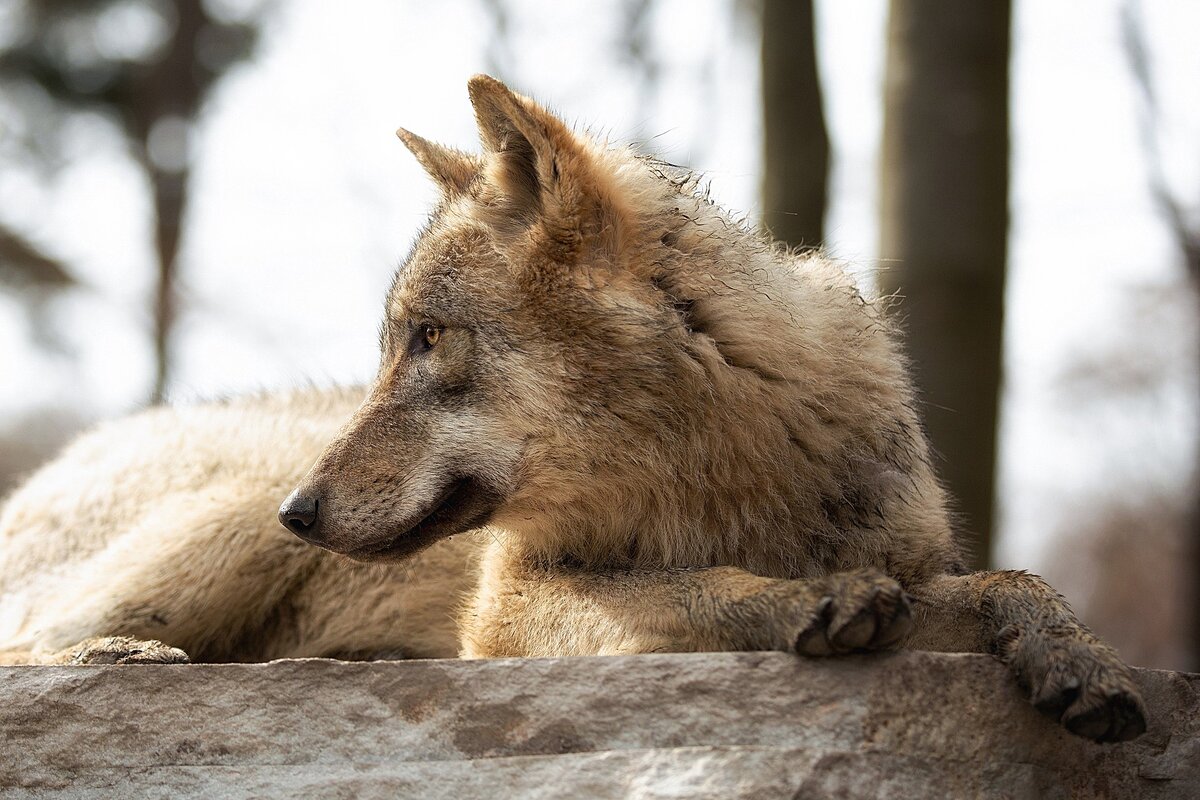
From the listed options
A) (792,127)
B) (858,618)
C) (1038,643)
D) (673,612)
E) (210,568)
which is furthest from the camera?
(792,127)

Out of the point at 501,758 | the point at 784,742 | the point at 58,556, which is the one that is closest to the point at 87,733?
the point at 501,758

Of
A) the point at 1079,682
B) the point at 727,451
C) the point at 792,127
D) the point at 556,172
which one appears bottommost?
the point at 1079,682

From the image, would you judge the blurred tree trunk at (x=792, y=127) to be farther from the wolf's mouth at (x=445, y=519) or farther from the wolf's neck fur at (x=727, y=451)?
the wolf's mouth at (x=445, y=519)

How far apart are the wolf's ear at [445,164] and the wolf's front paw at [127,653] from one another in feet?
6.00

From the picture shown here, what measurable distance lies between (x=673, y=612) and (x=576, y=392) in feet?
2.40

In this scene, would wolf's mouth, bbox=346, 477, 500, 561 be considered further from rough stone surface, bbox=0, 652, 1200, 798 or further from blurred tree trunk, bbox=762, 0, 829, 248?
blurred tree trunk, bbox=762, 0, 829, 248

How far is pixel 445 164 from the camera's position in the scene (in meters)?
4.41

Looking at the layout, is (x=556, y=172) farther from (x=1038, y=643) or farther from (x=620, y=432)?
(x=1038, y=643)

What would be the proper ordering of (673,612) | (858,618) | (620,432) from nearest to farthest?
1. (858,618)
2. (673,612)
3. (620,432)

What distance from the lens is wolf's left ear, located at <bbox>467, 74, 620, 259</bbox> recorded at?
367cm

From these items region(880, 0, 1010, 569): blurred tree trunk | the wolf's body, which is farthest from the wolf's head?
region(880, 0, 1010, 569): blurred tree trunk

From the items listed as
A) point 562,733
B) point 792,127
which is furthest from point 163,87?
point 562,733

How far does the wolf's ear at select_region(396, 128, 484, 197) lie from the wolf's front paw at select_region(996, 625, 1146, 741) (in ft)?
8.03

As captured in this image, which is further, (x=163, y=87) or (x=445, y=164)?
(x=163, y=87)
